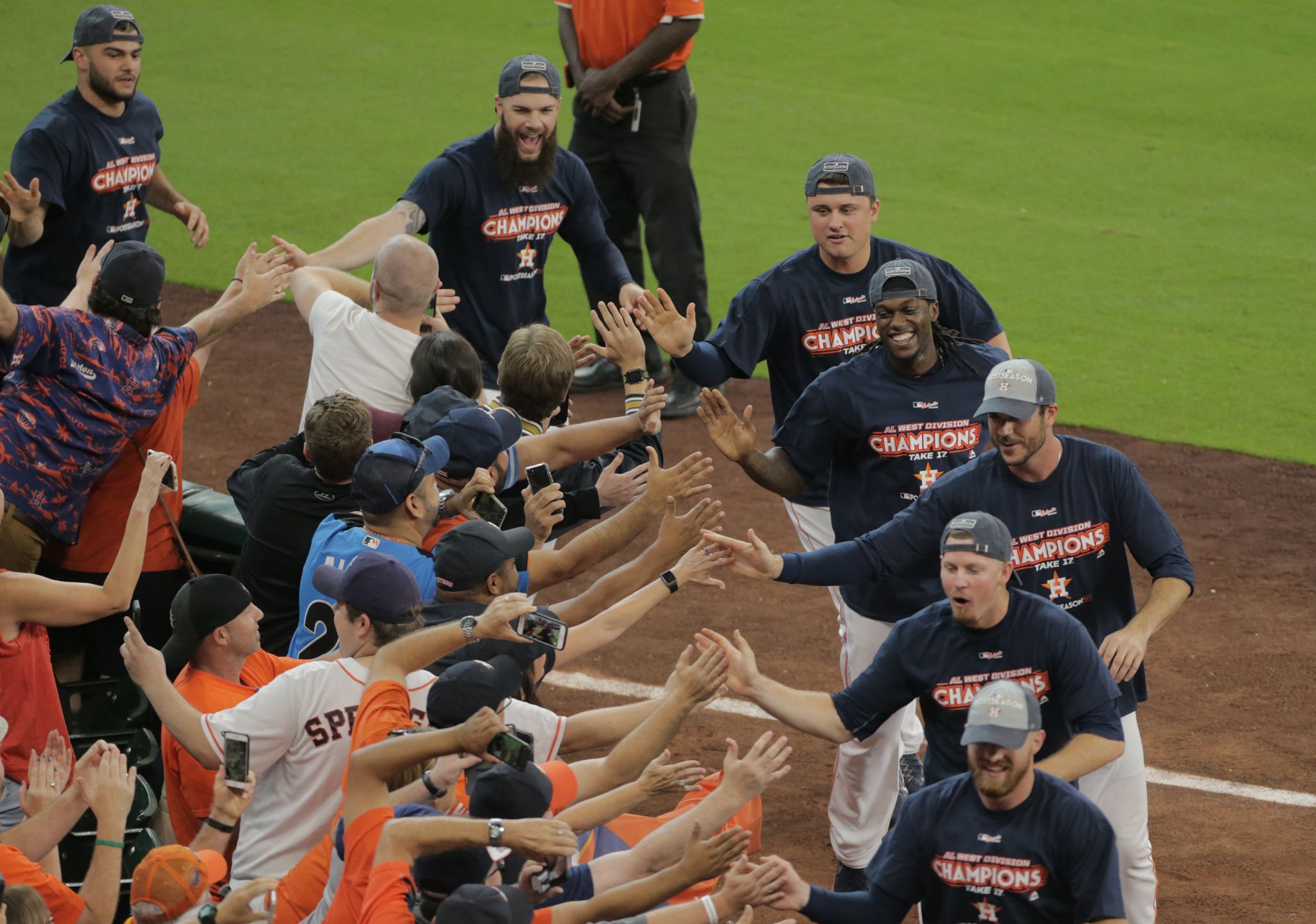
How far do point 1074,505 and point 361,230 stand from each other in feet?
11.0

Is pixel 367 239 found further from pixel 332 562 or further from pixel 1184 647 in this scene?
pixel 1184 647

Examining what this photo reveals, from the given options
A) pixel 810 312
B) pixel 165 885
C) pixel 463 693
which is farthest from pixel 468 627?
pixel 810 312

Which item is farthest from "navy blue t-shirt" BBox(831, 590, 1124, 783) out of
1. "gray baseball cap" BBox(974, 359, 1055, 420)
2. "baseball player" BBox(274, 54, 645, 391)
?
"baseball player" BBox(274, 54, 645, 391)

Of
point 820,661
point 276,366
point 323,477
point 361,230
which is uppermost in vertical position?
point 361,230

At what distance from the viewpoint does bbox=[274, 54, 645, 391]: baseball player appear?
6883 mm

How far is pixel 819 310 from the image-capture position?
634 cm

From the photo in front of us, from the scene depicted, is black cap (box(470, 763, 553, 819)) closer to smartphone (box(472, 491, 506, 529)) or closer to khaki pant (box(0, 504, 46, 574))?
smartphone (box(472, 491, 506, 529))

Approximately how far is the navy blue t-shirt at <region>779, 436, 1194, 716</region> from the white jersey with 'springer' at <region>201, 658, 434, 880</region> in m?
1.82

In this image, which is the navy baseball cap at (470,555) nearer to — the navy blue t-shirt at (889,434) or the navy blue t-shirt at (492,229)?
the navy blue t-shirt at (889,434)

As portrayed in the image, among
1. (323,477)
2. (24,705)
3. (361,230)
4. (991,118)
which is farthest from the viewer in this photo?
(991,118)

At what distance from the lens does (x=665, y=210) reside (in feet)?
31.7

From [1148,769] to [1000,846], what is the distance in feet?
8.62

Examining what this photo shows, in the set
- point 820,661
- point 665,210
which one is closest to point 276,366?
point 665,210

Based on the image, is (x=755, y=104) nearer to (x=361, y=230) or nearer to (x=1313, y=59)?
(x=1313, y=59)
